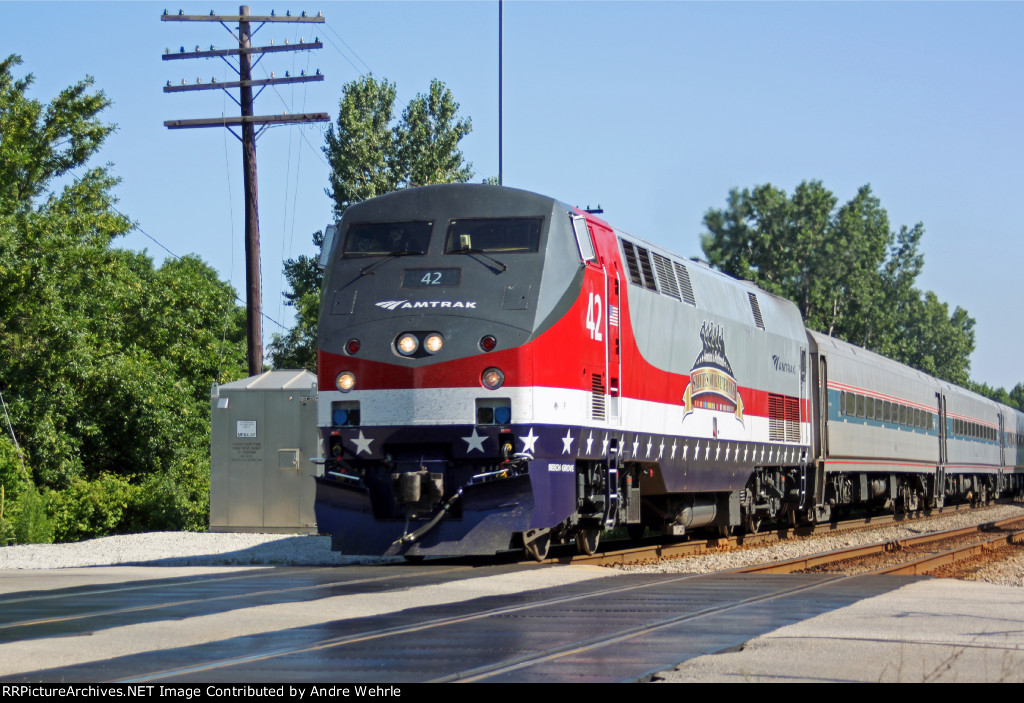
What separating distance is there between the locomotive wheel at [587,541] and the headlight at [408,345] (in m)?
4.24

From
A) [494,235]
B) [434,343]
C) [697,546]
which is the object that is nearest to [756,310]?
[697,546]

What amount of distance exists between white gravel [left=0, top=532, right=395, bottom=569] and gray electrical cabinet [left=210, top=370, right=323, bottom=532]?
1.17 ft

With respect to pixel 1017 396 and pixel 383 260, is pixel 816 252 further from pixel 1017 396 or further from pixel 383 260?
pixel 1017 396

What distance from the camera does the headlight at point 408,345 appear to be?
13367 mm

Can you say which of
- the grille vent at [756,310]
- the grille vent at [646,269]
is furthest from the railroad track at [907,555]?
the grille vent at [756,310]

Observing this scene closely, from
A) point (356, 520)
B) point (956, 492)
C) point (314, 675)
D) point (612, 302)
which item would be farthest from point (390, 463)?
point (956, 492)

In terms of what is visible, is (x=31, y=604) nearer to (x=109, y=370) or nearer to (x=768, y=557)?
(x=768, y=557)

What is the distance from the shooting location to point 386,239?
560 inches

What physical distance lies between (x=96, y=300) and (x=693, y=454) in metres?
18.7

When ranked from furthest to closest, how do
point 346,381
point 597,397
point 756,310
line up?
point 756,310 → point 597,397 → point 346,381

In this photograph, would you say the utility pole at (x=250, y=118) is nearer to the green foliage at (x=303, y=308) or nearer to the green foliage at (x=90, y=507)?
the green foliage at (x=90, y=507)

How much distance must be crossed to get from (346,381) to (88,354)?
18.0 metres

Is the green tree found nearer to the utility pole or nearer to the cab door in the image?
the utility pole

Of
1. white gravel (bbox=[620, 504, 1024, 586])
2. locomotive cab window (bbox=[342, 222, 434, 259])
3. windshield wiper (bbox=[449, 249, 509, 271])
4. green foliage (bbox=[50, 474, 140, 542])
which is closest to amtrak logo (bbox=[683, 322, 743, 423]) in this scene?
white gravel (bbox=[620, 504, 1024, 586])
